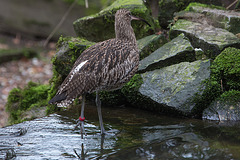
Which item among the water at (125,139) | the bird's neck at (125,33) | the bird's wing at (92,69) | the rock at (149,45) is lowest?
the water at (125,139)

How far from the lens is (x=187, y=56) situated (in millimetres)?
6301

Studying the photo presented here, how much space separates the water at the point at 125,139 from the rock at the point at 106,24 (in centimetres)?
273

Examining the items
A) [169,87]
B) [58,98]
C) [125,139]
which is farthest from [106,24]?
[125,139]

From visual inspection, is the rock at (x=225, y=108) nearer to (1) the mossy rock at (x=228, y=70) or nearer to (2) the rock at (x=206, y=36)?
(1) the mossy rock at (x=228, y=70)

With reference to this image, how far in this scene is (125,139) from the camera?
477 centimetres

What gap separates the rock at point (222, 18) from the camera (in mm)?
7066

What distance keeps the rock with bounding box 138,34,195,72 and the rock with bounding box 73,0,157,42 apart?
4.93 ft

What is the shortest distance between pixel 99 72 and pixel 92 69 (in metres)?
0.12

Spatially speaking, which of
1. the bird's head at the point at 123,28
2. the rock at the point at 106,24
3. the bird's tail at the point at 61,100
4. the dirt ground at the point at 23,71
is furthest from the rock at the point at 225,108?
the dirt ground at the point at 23,71

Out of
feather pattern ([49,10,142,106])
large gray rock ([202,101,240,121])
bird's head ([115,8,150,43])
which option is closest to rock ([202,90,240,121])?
large gray rock ([202,101,240,121])

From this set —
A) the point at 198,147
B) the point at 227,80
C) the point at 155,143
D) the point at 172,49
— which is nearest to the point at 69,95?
the point at 155,143

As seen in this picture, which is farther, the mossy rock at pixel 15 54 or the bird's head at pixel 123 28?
the mossy rock at pixel 15 54

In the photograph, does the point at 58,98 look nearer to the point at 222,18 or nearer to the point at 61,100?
the point at 61,100

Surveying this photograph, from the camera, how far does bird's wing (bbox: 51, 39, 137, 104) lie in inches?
196
